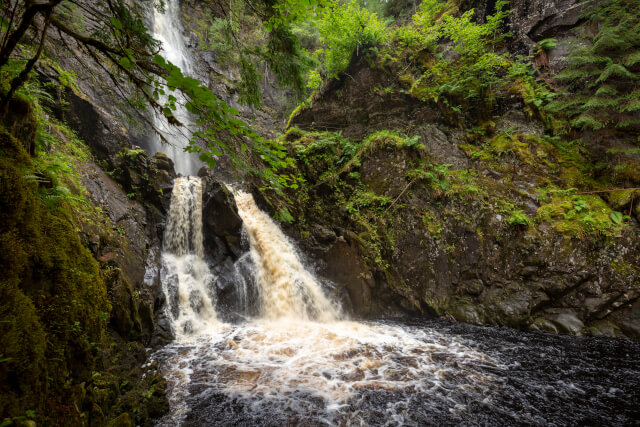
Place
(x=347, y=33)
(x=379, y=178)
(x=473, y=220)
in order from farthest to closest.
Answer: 1. (x=347, y=33)
2. (x=379, y=178)
3. (x=473, y=220)

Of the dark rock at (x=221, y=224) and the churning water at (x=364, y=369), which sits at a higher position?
the dark rock at (x=221, y=224)

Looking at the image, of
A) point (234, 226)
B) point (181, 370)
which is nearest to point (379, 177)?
point (234, 226)

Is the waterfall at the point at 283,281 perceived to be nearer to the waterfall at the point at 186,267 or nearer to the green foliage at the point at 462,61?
the waterfall at the point at 186,267

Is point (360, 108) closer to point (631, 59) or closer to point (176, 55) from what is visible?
point (631, 59)

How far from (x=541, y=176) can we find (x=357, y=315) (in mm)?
7604

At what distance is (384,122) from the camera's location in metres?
11.1

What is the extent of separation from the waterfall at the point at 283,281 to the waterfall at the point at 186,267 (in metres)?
1.64

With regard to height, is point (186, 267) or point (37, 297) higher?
point (186, 267)

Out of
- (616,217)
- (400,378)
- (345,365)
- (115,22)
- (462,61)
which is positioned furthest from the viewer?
(462,61)

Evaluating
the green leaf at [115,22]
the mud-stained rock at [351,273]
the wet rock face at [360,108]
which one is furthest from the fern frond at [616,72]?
the green leaf at [115,22]

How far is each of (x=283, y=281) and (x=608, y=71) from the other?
1126 centimetres

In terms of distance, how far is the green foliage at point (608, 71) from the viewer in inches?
274

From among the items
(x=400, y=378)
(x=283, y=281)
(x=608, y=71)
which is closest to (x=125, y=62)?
(x=400, y=378)

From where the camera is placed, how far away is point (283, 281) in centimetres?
819
